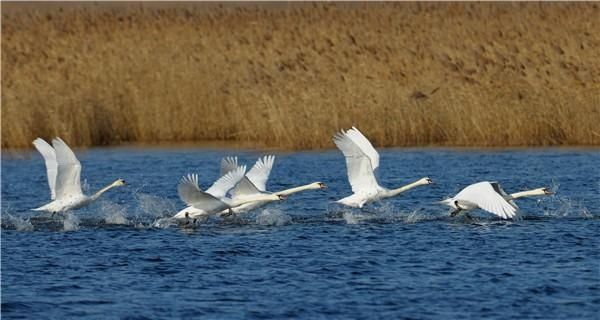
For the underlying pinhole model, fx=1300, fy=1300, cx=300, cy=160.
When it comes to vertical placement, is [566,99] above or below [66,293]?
above

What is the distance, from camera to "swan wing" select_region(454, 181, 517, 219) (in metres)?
14.7

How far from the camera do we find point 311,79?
24.9 meters

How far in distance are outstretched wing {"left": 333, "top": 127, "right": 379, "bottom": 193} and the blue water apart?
17.9 inches

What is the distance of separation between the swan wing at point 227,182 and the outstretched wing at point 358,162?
122 centimetres

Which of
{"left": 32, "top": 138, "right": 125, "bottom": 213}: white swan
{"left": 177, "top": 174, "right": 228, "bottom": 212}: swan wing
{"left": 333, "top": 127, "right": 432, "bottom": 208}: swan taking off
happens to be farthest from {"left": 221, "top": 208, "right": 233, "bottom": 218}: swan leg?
{"left": 32, "top": 138, "right": 125, "bottom": 213}: white swan

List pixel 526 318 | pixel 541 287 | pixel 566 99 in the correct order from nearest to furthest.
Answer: pixel 526 318
pixel 541 287
pixel 566 99

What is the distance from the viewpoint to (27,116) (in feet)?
79.2

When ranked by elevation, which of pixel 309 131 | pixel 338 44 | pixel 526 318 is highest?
pixel 338 44

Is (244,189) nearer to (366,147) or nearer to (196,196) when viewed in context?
(196,196)

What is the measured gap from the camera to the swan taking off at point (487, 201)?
14.7 meters

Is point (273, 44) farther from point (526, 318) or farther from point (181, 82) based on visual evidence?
point (526, 318)

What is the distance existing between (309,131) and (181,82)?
3475 millimetres

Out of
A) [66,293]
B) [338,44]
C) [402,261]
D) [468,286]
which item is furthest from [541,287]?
[338,44]

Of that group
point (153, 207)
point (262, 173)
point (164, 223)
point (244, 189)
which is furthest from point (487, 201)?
point (153, 207)
